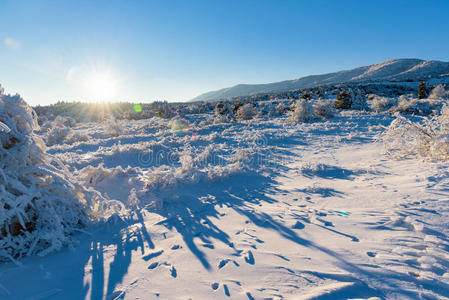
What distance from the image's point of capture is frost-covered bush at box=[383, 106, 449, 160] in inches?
153

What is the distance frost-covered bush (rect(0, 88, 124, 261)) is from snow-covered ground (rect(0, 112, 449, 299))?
0.51 feet

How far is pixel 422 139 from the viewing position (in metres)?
4.50

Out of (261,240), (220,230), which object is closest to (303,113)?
(220,230)

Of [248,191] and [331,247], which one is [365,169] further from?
[331,247]

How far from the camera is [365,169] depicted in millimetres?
4414

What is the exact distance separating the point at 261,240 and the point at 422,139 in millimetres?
4142

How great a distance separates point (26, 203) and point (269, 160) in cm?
484

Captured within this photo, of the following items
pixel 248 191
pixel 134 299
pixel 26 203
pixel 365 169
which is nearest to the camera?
pixel 134 299

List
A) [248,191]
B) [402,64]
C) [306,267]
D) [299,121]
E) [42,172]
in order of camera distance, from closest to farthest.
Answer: [306,267] < [42,172] < [248,191] < [299,121] < [402,64]

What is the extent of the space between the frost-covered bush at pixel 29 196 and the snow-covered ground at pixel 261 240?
15 cm

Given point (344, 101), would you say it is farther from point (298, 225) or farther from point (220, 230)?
point (220, 230)

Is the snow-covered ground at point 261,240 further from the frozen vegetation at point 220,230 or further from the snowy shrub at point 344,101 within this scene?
the snowy shrub at point 344,101

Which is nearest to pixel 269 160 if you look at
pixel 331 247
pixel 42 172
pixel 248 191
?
pixel 248 191

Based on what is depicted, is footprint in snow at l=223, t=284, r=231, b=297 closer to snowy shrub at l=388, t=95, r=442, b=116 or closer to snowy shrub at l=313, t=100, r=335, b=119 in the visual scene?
snowy shrub at l=313, t=100, r=335, b=119
